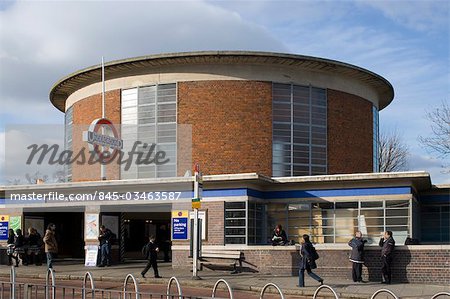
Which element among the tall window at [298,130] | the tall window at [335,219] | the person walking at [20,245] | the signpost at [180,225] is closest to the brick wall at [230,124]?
the tall window at [298,130]

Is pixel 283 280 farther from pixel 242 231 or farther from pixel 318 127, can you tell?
pixel 318 127

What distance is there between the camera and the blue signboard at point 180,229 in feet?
88.6

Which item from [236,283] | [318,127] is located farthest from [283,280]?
[318,127]

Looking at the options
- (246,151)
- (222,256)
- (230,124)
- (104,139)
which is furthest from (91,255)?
(230,124)

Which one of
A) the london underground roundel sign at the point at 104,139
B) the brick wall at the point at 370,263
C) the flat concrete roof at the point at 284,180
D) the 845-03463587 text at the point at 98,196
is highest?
the london underground roundel sign at the point at 104,139

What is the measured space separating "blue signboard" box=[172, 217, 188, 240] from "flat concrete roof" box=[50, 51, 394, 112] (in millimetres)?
10326

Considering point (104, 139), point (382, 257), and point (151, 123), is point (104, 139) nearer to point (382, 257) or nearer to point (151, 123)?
point (151, 123)

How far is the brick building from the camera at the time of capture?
1071 inches

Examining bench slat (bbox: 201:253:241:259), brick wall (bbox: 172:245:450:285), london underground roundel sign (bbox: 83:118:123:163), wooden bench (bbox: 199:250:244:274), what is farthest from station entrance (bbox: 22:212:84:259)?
brick wall (bbox: 172:245:450:285)

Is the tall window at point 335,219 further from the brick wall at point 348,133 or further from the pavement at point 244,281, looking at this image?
the brick wall at point 348,133

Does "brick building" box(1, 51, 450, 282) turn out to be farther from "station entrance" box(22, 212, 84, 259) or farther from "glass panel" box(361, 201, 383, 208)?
"station entrance" box(22, 212, 84, 259)

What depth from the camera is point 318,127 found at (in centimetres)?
3638

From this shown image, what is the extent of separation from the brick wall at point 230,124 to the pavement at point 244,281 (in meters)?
8.30

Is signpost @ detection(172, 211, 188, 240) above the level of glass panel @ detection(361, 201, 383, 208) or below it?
below
